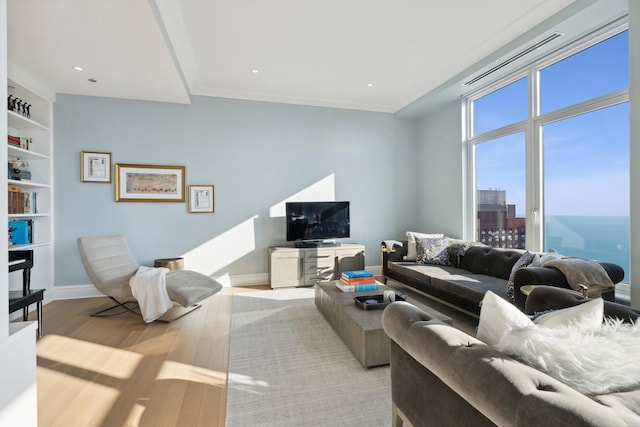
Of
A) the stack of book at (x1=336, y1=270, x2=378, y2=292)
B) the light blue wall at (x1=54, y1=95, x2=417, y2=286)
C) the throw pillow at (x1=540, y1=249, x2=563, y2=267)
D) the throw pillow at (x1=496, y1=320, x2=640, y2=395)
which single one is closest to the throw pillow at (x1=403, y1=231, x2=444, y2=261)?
the light blue wall at (x1=54, y1=95, x2=417, y2=286)

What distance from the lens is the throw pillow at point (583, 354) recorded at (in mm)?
830

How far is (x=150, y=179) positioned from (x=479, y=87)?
481 centimetres

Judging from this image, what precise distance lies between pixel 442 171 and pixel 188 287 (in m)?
4.14

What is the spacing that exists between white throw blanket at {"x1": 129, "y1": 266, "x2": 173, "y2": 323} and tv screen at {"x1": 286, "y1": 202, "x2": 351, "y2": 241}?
1950 millimetres

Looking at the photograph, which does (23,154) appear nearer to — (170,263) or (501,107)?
(170,263)

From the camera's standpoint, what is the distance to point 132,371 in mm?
2211

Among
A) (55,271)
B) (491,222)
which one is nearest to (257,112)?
(55,271)

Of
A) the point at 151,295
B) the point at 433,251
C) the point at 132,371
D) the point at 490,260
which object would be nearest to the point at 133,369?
the point at 132,371

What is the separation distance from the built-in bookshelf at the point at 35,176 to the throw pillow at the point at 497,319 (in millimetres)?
4608

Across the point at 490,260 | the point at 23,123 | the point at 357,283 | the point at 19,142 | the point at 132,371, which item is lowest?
the point at 132,371

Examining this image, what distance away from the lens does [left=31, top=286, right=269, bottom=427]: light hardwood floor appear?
1.75 metres

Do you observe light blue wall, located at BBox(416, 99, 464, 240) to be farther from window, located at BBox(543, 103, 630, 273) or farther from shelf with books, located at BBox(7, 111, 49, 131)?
shelf with books, located at BBox(7, 111, 49, 131)

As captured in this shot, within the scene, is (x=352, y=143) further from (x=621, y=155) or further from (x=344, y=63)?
(x=621, y=155)

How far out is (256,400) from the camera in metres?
1.85
